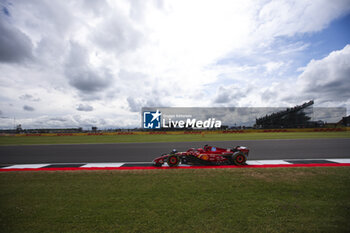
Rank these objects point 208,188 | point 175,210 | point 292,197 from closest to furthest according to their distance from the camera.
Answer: point 175,210 → point 292,197 → point 208,188

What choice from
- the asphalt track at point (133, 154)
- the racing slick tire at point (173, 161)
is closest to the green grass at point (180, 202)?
the racing slick tire at point (173, 161)

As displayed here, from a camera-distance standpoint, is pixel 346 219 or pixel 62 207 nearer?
pixel 346 219

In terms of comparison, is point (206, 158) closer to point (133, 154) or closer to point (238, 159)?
point (238, 159)

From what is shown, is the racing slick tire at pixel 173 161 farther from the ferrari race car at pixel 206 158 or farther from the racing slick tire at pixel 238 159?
the racing slick tire at pixel 238 159

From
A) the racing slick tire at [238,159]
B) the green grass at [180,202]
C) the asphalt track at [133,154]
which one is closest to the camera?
the green grass at [180,202]

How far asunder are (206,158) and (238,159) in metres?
1.21

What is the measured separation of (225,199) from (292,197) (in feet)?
4.57

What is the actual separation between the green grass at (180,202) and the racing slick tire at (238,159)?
1184mm

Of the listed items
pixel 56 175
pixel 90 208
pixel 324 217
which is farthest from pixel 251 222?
pixel 56 175

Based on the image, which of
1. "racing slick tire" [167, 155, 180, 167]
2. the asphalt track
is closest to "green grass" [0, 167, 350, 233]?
"racing slick tire" [167, 155, 180, 167]

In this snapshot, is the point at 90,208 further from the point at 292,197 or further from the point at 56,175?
the point at 292,197

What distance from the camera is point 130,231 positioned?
245 centimetres

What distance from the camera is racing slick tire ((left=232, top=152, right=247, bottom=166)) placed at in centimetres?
646

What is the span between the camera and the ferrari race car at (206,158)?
21.3 feet
